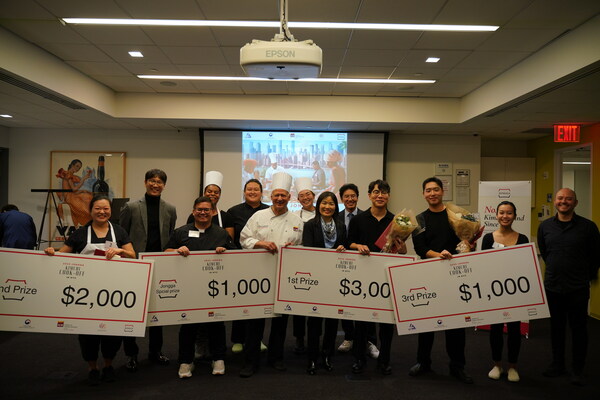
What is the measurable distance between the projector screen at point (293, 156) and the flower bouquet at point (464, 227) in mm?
4161

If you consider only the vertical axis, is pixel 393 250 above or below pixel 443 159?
below

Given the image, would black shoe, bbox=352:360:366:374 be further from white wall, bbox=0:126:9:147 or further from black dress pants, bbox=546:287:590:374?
white wall, bbox=0:126:9:147

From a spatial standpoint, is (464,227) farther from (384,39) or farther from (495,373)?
(384,39)

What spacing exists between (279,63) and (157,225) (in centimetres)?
176

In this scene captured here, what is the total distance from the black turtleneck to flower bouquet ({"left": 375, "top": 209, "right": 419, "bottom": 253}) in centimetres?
181

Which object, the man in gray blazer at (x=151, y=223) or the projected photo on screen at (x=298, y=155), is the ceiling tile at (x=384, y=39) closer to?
the man in gray blazer at (x=151, y=223)

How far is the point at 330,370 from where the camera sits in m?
3.45

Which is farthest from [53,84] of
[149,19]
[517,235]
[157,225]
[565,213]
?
[565,213]

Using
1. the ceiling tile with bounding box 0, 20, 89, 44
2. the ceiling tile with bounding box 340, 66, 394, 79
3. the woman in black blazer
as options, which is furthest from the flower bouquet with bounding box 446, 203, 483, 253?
the ceiling tile with bounding box 0, 20, 89, 44

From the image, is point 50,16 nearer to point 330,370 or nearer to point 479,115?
point 330,370

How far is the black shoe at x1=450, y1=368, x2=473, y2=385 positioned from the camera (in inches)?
128

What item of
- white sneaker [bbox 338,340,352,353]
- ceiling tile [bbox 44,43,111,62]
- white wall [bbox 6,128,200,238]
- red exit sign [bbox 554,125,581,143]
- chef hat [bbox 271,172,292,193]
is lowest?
white sneaker [bbox 338,340,352,353]

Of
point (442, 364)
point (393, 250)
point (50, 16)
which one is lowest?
point (442, 364)

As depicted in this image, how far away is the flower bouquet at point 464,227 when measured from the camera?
10.3 ft
